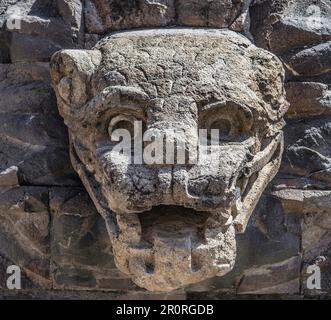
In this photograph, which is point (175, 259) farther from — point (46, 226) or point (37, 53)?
point (37, 53)

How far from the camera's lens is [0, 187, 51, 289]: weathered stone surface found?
2.13 meters

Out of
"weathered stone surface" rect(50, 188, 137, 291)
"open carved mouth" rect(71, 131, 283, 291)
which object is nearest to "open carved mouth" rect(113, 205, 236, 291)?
"open carved mouth" rect(71, 131, 283, 291)

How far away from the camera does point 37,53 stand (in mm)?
2168

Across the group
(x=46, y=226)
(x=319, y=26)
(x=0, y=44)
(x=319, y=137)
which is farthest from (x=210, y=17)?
(x=46, y=226)

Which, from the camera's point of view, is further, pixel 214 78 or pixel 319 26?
pixel 319 26

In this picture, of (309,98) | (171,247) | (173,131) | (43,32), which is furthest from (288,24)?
(171,247)

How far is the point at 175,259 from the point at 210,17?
2.59 feet

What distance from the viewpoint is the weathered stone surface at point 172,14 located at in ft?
6.87

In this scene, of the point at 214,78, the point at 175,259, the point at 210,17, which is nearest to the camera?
the point at 175,259

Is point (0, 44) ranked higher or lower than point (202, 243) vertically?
higher

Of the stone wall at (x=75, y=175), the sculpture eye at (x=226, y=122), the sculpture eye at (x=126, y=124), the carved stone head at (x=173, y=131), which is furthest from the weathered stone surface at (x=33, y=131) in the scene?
the sculpture eye at (x=226, y=122)

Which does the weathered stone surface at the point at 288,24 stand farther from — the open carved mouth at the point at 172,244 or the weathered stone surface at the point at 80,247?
the weathered stone surface at the point at 80,247

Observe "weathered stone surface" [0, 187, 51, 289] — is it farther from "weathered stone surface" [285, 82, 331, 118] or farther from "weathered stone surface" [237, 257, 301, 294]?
"weathered stone surface" [285, 82, 331, 118]

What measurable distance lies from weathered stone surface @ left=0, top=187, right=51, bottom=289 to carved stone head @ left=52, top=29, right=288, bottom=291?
235 mm
